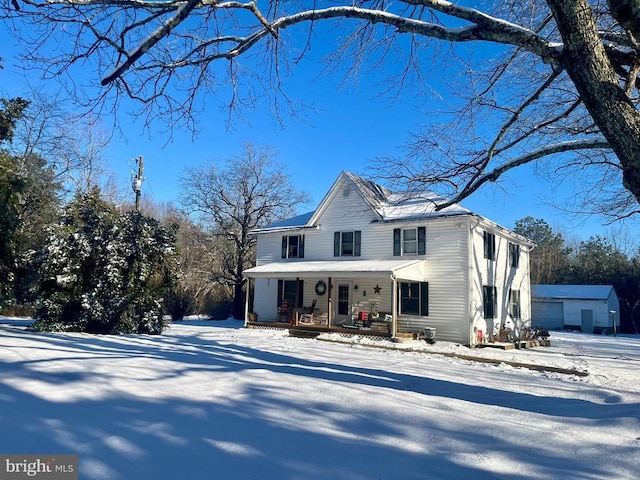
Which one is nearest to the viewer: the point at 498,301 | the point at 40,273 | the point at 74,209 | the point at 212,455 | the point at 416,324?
the point at 212,455

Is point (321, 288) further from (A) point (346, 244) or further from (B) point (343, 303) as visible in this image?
(A) point (346, 244)

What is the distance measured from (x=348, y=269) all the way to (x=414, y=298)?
3056 mm

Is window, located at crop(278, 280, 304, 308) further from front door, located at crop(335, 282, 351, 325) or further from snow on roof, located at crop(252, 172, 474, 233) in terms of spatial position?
snow on roof, located at crop(252, 172, 474, 233)

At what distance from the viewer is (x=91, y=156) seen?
2581cm

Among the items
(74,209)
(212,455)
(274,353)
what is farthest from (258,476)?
(74,209)

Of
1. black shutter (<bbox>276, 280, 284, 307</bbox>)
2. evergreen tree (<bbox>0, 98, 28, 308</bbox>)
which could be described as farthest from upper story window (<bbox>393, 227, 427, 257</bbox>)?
evergreen tree (<bbox>0, 98, 28, 308</bbox>)

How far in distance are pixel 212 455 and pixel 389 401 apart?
2534 mm

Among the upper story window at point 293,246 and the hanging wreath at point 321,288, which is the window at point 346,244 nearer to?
the hanging wreath at point 321,288

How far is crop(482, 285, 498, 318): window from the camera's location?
58.0 ft

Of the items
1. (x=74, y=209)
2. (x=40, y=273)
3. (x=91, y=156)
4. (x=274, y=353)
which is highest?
(x=91, y=156)

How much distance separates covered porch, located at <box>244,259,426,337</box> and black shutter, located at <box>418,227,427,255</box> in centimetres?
45

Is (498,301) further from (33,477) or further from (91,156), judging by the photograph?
(91,156)

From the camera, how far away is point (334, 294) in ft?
66.8

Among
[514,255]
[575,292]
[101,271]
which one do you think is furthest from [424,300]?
[575,292]
